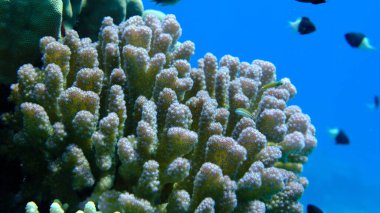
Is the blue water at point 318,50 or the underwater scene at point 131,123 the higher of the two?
the blue water at point 318,50

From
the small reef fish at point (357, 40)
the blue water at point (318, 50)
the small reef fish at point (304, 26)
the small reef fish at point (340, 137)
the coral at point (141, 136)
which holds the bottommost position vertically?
the coral at point (141, 136)

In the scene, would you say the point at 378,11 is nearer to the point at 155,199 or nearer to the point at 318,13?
the point at 318,13

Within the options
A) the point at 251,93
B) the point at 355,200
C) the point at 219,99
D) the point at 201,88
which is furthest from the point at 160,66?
the point at 355,200

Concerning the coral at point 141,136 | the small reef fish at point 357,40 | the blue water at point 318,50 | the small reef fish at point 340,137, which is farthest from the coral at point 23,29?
the blue water at point 318,50

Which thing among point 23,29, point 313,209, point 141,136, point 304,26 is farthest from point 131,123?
point 304,26

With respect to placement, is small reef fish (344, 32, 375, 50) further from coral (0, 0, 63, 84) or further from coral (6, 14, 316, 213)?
coral (0, 0, 63, 84)

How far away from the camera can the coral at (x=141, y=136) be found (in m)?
2.37

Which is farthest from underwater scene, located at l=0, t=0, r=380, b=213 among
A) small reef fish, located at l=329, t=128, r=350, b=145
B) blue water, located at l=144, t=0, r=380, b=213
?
blue water, located at l=144, t=0, r=380, b=213

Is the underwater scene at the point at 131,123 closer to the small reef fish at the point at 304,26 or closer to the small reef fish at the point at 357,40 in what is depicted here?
the small reef fish at the point at 304,26

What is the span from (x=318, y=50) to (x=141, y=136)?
108 meters

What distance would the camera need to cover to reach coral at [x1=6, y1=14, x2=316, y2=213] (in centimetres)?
237

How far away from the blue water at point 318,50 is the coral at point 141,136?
49.8 metres

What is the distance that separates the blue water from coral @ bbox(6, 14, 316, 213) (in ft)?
164

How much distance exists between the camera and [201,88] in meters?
3.07
